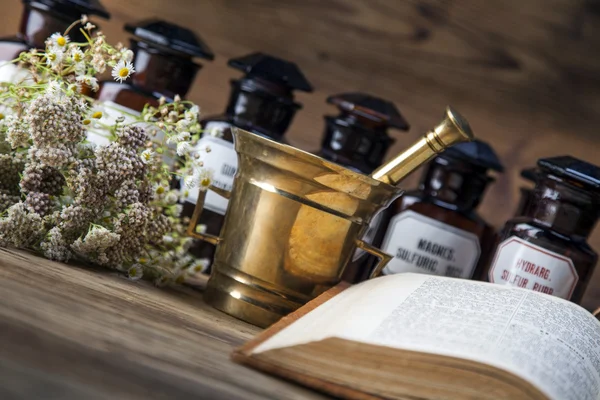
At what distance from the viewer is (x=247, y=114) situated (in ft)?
3.35

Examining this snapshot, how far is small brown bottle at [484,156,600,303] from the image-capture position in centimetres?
89

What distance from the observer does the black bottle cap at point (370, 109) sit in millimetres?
1009

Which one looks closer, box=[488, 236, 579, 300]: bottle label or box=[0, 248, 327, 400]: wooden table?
box=[0, 248, 327, 400]: wooden table

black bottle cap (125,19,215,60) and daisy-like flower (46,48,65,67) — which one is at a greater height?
black bottle cap (125,19,215,60)

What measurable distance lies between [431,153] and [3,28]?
78 centimetres

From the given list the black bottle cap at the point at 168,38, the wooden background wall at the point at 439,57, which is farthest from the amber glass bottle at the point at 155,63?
the wooden background wall at the point at 439,57

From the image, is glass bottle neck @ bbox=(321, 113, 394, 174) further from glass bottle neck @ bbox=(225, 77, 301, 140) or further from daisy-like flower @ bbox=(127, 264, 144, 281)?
daisy-like flower @ bbox=(127, 264, 144, 281)

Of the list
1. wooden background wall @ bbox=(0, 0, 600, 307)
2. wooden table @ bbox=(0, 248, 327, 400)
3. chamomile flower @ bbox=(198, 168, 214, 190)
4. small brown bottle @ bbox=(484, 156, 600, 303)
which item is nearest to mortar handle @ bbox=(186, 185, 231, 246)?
chamomile flower @ bbox=(198, 168, 214, 190)

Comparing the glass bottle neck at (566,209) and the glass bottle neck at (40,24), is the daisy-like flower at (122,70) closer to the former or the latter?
the glass bottle neck at (40,24)

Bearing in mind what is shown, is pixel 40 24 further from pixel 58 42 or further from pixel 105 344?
pixel 105 344

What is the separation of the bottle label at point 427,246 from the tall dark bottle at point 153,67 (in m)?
0.31

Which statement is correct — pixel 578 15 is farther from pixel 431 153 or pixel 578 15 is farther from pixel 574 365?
pixel 574 365

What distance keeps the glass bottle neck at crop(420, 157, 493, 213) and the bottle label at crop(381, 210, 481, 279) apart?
3 cm

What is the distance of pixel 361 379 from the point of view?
571 millimetres
